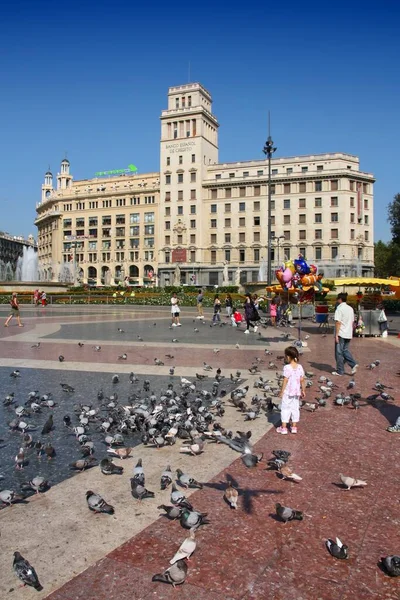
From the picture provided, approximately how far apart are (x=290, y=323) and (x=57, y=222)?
87.5 m

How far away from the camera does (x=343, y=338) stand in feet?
34.1

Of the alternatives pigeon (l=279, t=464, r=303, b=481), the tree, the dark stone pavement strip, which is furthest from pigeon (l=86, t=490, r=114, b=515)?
the tree

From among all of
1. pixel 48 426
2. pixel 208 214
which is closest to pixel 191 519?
pixel 48 426

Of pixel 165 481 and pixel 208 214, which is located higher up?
pixel 208 214

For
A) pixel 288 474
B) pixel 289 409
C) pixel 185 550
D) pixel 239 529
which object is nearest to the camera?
pixel 185 550

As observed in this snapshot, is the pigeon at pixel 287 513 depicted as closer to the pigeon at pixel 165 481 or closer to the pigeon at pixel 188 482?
the pigeon at pixel 188 482

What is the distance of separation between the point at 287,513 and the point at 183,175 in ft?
277

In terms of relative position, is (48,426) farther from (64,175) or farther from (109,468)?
(64,175)

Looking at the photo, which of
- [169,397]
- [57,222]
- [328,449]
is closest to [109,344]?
[169,397]

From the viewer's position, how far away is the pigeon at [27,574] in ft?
9.96

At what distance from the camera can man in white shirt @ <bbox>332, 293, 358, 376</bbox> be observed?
408 inches

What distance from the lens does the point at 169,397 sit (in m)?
7.55

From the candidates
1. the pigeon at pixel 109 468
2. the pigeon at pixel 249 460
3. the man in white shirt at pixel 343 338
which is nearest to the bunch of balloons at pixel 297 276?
the man in white shirt at pixel 343 338

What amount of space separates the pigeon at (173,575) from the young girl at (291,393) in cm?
349
